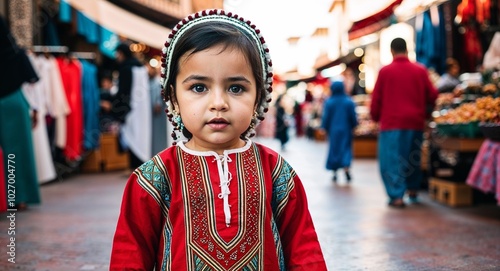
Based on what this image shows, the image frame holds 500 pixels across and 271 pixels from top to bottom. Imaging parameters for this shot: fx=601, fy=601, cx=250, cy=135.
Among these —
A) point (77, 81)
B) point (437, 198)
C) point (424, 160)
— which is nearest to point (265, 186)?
point (437, 198)

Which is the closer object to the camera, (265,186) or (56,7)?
(265,186)

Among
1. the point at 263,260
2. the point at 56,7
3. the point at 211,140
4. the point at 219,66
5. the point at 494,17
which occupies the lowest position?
the point at 263,260

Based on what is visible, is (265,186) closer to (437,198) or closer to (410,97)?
(410,97)

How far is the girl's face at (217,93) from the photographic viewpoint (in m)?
1.92

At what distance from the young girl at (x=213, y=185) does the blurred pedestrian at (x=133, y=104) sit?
720cm

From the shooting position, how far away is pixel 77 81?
30.1 feet

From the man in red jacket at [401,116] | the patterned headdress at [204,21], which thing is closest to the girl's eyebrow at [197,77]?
the patterned headdress at [204,21]

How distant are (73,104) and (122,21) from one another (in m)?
4.83

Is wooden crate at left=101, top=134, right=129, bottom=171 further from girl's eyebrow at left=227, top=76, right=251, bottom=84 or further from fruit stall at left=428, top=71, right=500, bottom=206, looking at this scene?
girl's eyebrow at left=227, top=76, right=251, bottom=84

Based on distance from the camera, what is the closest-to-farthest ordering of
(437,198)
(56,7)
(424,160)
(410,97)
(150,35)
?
(410,97) < (437,198) < (424,160) < (56,7) < (150,35)

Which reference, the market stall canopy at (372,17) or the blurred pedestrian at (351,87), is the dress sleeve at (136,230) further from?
the blurred pedestrian at (351,87)

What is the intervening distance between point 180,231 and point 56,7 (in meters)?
9.04

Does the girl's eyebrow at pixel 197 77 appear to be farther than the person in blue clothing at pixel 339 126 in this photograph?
No

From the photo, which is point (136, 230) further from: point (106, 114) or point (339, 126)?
point (106, 114)
